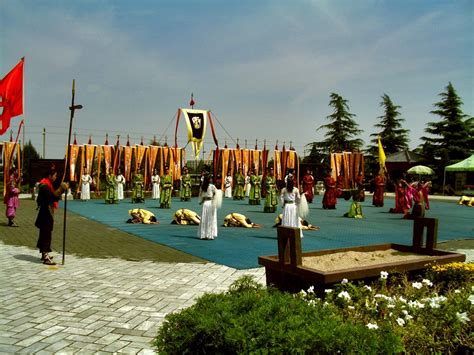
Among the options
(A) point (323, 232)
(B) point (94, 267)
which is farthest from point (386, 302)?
(A) point (323, 232)

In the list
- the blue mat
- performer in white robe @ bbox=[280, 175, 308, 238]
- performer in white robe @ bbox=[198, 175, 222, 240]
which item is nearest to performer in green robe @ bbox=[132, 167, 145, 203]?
the blue mat

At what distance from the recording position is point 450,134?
3609 cm

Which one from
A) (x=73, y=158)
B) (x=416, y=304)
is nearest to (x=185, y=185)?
(x=73, y=158)

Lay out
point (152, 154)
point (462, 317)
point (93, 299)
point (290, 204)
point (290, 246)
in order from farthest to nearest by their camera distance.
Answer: point (152, 154), point (290, 204), point (93, 299), point (290, 246), point (462, 317)

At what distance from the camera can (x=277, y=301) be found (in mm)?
Answer: 3322

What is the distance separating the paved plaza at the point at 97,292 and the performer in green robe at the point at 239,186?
15.7 meters

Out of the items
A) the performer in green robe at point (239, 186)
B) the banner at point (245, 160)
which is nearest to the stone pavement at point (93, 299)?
the performer in green robe at point (239, 186)

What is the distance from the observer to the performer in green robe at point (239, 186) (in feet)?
83.5

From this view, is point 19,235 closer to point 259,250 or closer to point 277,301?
point 259,250

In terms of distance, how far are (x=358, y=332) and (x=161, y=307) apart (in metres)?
2.99

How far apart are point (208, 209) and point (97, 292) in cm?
509

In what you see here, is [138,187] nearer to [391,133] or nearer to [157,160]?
[157,160]

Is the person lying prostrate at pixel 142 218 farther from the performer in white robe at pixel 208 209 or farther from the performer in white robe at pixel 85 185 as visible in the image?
the performer in white robe at pixel 85 185

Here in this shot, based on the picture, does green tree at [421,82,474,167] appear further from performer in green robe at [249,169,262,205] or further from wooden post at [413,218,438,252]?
wooden post at [413,218,438,252]
